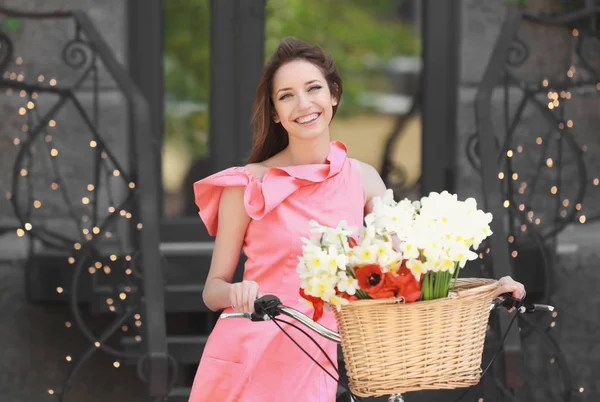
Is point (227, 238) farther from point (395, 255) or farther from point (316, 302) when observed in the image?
point (395, 255)

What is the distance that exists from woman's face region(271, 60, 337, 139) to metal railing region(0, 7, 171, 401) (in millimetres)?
1735

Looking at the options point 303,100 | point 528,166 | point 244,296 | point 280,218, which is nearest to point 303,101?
point 303,100

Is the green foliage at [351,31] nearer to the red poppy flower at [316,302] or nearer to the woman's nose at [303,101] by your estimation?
the woman's nose at [303,101]

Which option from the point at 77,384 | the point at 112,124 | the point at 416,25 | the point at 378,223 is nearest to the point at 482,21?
the point at 416,25

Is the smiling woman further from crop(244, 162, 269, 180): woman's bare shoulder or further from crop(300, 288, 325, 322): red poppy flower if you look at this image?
crop(300, 288, 325, 322): red poppy flower

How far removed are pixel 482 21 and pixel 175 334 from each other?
260 cm

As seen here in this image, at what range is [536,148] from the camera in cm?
629

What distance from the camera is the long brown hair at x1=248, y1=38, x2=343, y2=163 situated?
286cm

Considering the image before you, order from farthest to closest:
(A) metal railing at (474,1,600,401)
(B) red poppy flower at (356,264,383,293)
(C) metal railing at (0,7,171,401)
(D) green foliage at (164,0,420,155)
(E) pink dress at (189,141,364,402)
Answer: (D) green foliage at (164,0,420,155)
(A) metal railing at (474,1,600,401)
(C) metal railing at (0,7,171,401)
(E) pink dress at (189,141,364,402)
(B) red poppy flower at (356,264,383,293)

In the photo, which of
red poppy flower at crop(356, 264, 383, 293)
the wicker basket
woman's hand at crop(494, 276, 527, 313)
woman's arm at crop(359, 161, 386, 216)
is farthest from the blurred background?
red poppy flower at crop(356, 264, 383, 293)

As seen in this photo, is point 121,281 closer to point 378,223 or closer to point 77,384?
point 77,384

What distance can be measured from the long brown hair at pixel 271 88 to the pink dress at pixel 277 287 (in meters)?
0.15

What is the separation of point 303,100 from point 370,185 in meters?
0.33

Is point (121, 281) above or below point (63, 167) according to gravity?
below
